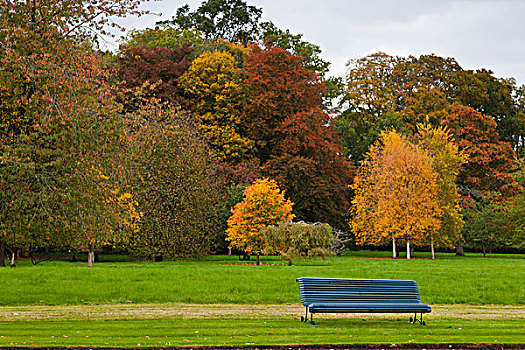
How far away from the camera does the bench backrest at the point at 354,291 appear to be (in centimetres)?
1053

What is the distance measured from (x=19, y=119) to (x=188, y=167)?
55.8 feet

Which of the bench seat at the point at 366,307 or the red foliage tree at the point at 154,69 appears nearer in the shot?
the bench seat at the point at 366,307

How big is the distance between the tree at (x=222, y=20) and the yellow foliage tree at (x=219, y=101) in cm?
1182

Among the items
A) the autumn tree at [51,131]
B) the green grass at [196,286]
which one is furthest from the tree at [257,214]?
the autumn tree at [51,131]

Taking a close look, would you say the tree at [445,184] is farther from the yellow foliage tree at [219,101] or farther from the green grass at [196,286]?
the green grass at [196,286]

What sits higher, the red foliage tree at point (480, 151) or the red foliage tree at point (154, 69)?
the red foliage tree at point (154, 69)

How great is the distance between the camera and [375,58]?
4591 cm

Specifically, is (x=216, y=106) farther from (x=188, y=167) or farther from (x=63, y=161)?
(x=63, y=161)

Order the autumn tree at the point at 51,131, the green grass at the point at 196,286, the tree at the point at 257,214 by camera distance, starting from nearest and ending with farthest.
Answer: the autumn tree at the point at 51,131
the green grass at the point at 196,286
the tree at the point at 257,214

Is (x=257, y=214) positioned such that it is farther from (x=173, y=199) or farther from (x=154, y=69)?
(x=154, y=69)

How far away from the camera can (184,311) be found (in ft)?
40.8

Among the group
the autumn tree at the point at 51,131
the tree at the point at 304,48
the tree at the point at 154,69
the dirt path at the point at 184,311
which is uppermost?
the tree at the point at 304,48

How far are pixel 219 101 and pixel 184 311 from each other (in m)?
24.2

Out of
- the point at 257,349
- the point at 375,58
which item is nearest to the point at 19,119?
the point at 257,349
